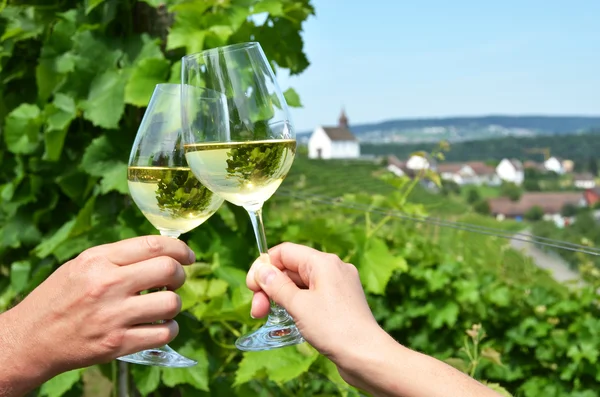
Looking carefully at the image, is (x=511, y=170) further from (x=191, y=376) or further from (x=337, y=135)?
(x=191, y=376)

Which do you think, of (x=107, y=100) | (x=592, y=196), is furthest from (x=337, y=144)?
(x=107, y=100)

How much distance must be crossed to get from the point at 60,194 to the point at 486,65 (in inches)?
4843

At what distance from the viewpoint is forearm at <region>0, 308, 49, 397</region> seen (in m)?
1.22

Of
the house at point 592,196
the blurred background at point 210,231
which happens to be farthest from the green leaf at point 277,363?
the house at point 592,196

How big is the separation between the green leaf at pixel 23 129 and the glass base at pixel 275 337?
1.81m

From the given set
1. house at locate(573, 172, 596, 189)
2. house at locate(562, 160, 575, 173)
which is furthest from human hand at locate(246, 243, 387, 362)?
house at locate(562, 160, 575, 173)

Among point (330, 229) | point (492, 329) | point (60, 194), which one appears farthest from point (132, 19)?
point (492, 329)

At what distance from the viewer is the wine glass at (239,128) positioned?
1124mm

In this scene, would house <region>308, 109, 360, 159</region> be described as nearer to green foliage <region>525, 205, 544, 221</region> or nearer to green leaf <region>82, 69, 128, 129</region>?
green foliage <region>525, 205, 544, 221</region>

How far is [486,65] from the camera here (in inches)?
4697

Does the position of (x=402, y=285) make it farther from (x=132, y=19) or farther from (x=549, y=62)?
(x=549, y=62)

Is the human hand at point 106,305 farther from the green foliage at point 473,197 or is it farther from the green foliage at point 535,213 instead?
the green foliage at point 535,213

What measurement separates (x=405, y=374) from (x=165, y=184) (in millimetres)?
588

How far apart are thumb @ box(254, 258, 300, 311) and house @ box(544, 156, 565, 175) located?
6929 centimetres
